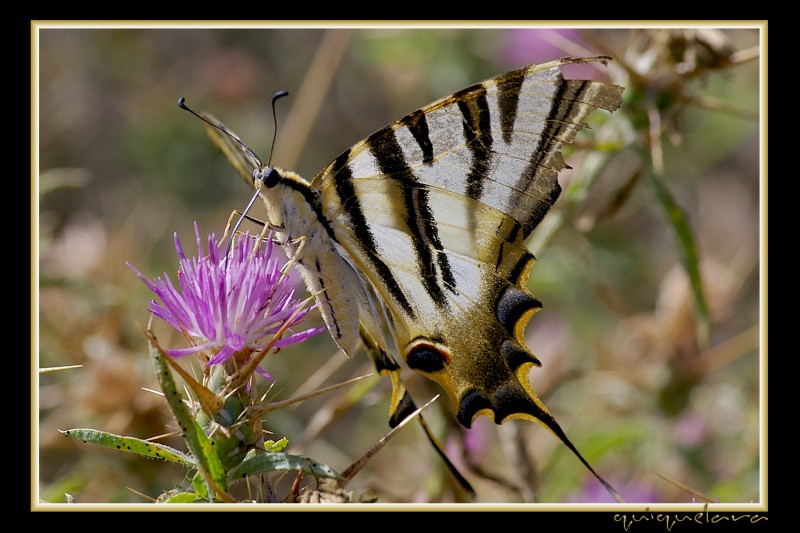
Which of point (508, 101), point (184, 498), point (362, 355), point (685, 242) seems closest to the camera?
point (184, 498)

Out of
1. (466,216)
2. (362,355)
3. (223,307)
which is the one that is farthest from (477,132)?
(362,355)


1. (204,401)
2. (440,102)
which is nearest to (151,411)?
(204,401)

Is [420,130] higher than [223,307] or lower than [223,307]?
higher

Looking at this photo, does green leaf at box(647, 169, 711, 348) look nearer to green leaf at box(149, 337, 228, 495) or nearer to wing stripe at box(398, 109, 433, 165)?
wing stripe at box(398, 109, 433, 165)

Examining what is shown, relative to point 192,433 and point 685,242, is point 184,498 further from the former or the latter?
point 685,242

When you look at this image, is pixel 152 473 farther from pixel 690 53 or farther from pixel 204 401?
pixel 690 53

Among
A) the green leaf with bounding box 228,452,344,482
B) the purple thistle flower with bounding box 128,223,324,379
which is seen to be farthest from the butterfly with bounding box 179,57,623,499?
the green leaf with bounding box 228,452,344,482
